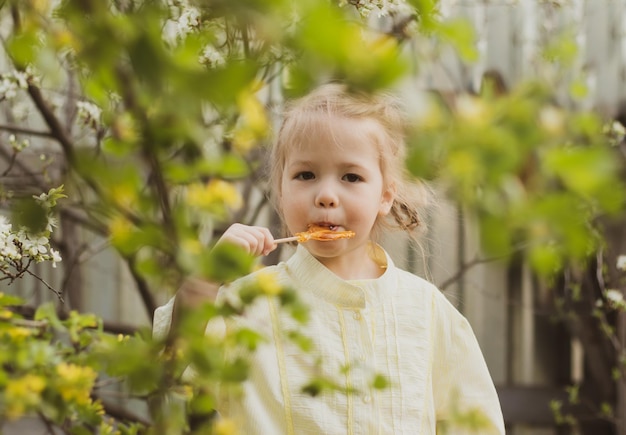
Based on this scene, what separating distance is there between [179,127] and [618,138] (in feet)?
7.28

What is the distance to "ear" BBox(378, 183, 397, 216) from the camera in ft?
5.91

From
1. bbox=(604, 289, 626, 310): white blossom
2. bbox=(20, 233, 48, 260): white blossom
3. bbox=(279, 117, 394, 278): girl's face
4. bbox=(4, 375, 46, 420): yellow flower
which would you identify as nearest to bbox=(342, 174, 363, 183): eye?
bbox=(279, 117, 394, 278): girl's face

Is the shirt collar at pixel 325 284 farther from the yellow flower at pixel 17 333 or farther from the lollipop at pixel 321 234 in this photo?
the yellow flower at pixel 17 333

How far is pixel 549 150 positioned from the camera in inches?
23.0

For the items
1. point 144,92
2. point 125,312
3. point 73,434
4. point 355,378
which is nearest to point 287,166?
point 355,378

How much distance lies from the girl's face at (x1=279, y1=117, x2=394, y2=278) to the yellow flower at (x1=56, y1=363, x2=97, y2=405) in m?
0.73

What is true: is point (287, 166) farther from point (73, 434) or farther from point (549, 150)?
point (549, 150)

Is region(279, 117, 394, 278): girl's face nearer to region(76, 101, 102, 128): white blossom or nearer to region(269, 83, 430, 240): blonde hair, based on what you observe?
region(269, 83, 430, 240): blonde hair

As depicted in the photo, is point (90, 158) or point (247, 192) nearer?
point (90, 158)

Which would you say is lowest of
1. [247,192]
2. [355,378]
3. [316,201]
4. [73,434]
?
[73,434]

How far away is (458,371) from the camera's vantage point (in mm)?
1786

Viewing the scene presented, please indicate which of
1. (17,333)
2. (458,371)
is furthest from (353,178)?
(17,333)

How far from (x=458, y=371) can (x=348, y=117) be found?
19.4 inches

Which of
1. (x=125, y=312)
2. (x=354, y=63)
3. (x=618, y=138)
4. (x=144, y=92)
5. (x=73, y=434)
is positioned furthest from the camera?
(x=125, y=312)
